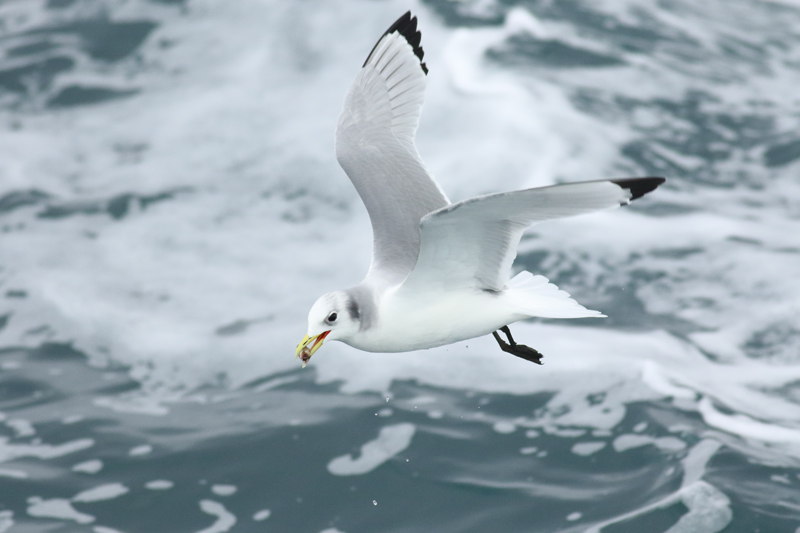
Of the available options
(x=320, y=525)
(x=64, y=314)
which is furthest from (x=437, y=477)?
(x=64, y=314)

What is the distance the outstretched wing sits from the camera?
4.11 meters

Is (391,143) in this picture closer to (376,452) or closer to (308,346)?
(308,346)

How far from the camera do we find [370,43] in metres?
15.2

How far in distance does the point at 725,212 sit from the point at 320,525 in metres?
6.82

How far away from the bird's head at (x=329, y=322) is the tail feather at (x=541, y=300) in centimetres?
89

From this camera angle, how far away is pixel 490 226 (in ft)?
15.8

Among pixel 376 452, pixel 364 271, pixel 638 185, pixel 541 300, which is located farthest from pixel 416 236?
pixel 364 271

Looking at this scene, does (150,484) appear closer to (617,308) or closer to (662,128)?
(617,308)

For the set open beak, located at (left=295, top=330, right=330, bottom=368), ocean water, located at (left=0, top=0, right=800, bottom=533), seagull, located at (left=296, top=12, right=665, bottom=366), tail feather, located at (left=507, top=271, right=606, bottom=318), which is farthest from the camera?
ocean water, located at (left=0, top=0, right=800, bottom=533)

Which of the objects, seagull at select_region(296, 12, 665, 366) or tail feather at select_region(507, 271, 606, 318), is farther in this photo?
tail feather at select_region(507, 271, 606, 318)

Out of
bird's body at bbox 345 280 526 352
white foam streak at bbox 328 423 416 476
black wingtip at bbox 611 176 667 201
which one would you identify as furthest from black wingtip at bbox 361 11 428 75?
white foam streak at bbox 328 423 416 476

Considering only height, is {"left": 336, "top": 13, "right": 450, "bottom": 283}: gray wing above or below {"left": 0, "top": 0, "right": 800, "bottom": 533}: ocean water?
above

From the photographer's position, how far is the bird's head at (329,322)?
4.79 metres

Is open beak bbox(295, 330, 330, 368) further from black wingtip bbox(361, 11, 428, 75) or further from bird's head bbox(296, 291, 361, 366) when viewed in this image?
black wingtip bbox(361, 11, 428, 75)
